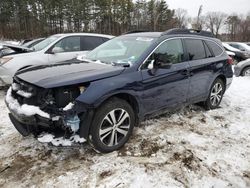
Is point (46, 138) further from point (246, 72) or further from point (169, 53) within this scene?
point (246, 72)

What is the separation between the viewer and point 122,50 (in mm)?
4234

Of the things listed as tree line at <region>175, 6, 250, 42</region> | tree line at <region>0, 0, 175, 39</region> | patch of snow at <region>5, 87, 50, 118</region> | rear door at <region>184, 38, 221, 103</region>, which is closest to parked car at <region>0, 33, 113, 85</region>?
patch of snow at <region>5, 87, 50, 118</region>

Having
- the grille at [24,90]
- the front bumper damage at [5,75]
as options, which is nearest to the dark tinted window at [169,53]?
the grille at [24,90]

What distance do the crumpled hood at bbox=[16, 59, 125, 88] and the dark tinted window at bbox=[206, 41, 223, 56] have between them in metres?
2.70

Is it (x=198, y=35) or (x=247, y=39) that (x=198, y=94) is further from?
(x=247, y=39)

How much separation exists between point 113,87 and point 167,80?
1.18 meters

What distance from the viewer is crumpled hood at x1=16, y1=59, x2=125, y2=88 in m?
3.03

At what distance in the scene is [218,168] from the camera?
3.16 metres

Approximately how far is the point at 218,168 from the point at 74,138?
1914 mm

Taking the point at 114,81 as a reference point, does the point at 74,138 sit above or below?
below

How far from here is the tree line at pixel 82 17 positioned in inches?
1607

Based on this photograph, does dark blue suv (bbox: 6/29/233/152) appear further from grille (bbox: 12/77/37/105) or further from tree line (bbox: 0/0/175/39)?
tree line (bbox: 0/0/175/39)

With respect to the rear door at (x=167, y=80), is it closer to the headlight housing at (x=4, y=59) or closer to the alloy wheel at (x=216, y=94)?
the alloy wheel at (x=216, y=94)

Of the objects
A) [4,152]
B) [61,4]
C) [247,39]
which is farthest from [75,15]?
[4,152]
